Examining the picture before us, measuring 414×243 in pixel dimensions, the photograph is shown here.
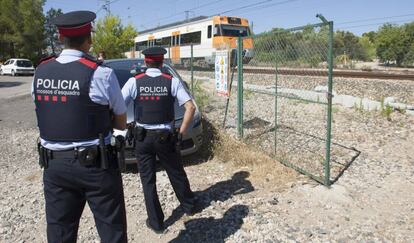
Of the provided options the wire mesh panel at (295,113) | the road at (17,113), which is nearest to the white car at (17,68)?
the road at (17,113)

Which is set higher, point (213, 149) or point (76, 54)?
point (76, 54)

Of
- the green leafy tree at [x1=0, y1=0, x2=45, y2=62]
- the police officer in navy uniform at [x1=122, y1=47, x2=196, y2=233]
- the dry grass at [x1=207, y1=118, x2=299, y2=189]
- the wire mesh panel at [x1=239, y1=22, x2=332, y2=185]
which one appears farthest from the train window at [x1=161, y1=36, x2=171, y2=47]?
the police officer in navy uniform at [x1=122, y1=47, x2=196, y2=233]

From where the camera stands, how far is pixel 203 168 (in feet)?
18.6

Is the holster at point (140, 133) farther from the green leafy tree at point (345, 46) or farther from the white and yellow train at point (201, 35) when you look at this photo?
the white and yellow train at point (201, 35)

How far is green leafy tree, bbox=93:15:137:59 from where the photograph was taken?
101 ft

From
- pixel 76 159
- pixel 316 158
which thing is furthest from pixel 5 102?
pixel 76 159

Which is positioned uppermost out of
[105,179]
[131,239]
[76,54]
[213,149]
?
[76,54]

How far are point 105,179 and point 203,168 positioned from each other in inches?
129

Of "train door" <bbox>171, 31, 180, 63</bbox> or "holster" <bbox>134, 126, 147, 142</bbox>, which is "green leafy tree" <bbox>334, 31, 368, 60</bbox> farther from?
"train door" <bbox>171, 31, 180, 63</bbox>

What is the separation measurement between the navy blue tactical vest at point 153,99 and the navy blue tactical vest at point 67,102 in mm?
1290

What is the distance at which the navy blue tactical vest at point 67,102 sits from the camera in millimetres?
2307

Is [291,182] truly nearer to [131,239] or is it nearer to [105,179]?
[131,239]

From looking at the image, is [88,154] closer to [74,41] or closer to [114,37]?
[74,41]

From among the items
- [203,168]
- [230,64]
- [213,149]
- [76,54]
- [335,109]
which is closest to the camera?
[76,54]
